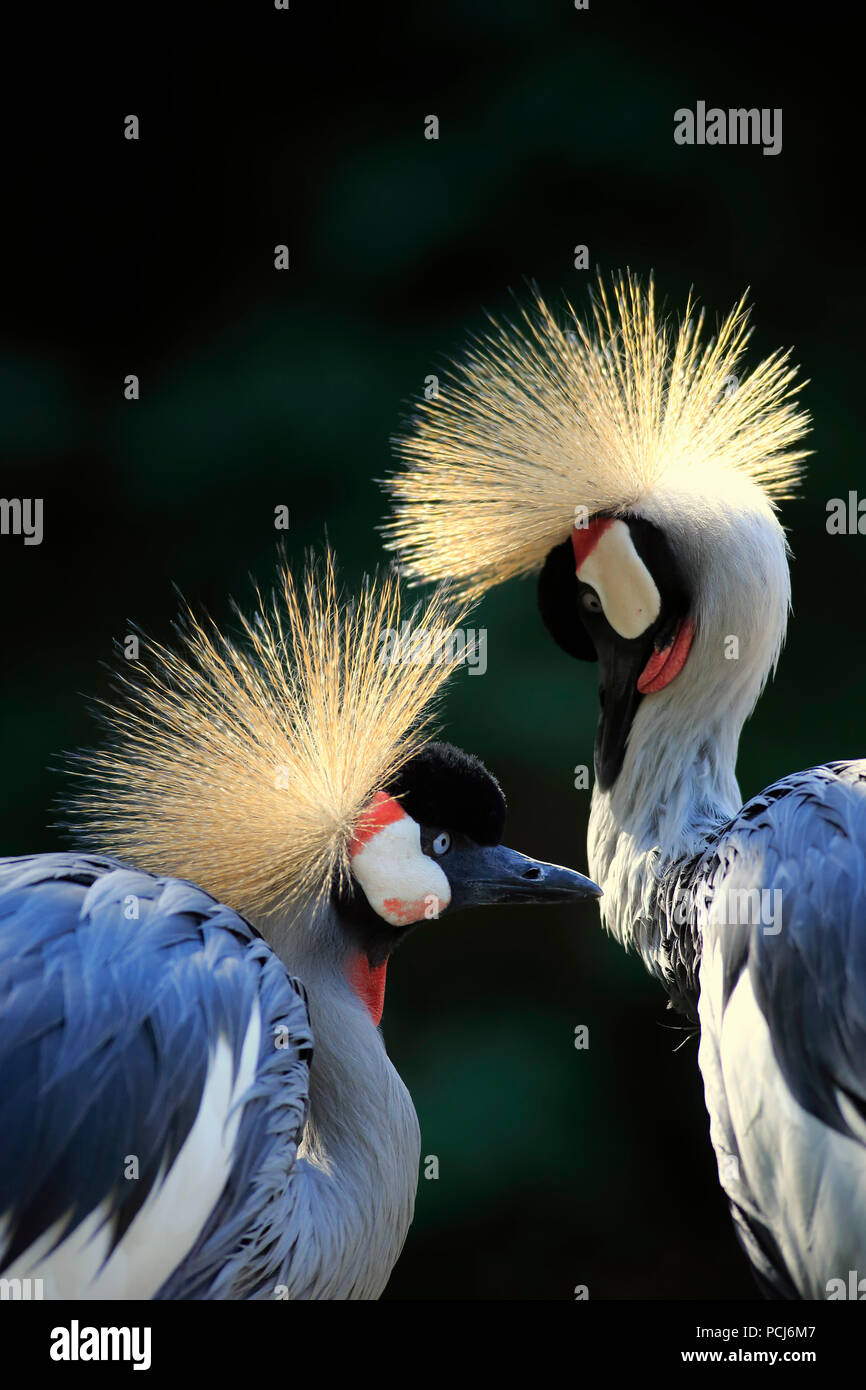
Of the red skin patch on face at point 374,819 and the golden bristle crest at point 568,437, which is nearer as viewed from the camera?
the red skin patch on face at point 374,819

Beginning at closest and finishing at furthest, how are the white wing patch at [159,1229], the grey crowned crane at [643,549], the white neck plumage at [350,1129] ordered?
the white wing patch at [159,1229] → the white neck plumage at [350,1129] → the grey crowned crane at [643,549]

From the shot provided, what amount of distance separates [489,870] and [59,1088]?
44 cm

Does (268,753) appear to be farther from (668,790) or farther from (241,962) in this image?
(668,790)

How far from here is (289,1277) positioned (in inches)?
45.3

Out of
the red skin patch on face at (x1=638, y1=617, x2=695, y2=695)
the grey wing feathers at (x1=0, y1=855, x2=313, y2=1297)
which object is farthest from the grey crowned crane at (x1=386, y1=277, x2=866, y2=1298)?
the grey wing feathers at (x1=0, y1=855, x2=313, y2=1297)

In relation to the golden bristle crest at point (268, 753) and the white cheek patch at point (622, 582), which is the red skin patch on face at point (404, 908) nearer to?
the golden bristle crest at point (268, 753)

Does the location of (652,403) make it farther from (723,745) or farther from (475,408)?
(723,745)

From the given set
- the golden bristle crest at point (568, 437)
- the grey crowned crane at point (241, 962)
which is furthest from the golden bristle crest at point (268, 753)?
the golden bristle crest at point (568, 437)

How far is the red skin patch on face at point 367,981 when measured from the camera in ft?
4.28

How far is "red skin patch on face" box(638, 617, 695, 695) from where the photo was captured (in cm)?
148

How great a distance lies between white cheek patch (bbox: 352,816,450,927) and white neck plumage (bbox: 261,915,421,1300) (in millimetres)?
63

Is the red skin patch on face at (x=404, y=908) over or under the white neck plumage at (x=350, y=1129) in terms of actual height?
over

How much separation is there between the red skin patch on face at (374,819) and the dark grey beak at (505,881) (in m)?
0.07

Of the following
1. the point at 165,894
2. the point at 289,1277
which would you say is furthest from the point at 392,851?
the point at 289,1277
